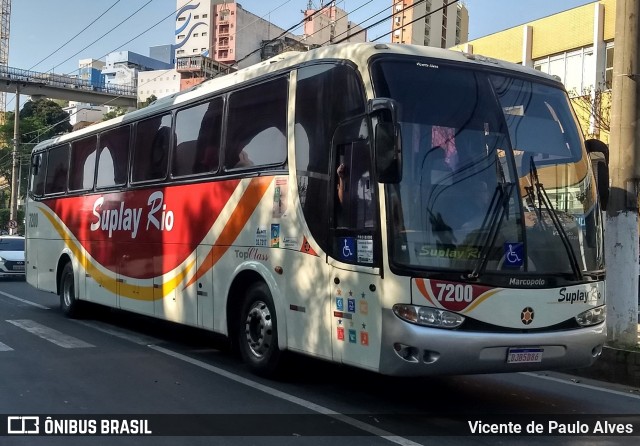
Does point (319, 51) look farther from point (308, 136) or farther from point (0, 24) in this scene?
point (0, 24)

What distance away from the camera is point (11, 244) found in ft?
79.7

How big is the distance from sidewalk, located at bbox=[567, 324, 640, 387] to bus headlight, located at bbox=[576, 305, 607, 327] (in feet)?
7.05

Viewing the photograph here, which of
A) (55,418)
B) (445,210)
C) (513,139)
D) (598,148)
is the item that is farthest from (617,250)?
(55,418)

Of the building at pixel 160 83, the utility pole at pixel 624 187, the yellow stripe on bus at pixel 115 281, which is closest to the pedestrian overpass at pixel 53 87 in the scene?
the yellow stripe on bus at pixel 115 281


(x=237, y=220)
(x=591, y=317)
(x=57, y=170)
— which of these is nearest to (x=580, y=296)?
(x=591, y=317)

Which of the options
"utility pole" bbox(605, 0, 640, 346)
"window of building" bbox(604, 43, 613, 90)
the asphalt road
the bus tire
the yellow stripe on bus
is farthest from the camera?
"window of building" bbox(604, 43, 613, 90)

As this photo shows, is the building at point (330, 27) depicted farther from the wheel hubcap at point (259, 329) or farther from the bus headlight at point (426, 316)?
the bus headlight at point (426, 316)

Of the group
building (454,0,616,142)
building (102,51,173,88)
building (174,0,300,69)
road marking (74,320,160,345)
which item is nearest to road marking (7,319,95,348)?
road marking (74,320,160,345)

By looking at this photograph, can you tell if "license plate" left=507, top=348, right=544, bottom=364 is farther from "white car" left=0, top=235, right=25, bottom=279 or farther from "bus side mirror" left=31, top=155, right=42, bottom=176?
"white car" left=0, top=235, right=25, bottom=279

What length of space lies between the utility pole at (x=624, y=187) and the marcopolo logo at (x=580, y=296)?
2.78m

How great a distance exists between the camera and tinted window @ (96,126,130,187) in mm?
11547

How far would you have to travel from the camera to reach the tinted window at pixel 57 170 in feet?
46.2

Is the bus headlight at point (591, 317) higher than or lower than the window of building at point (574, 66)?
lower

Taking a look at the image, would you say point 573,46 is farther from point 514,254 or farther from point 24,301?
point 514,254
